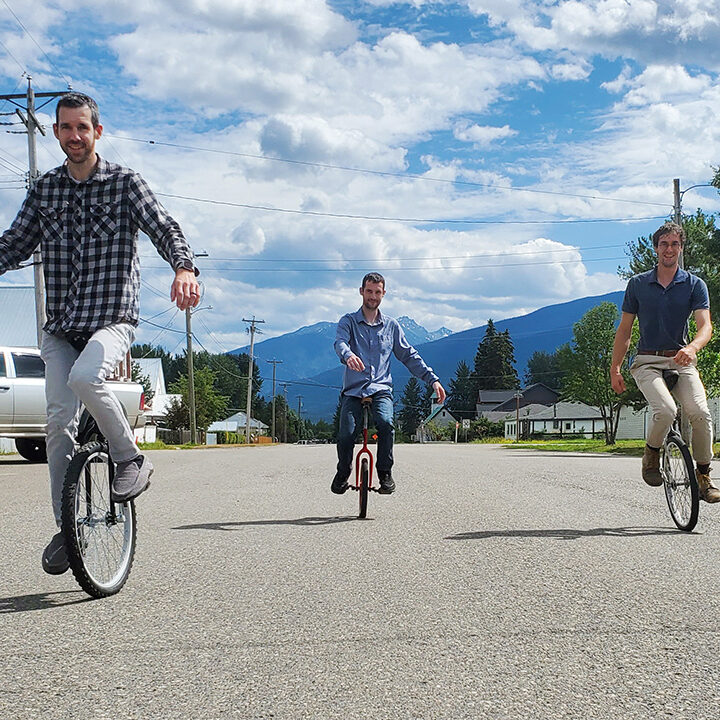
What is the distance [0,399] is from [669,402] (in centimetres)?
1170

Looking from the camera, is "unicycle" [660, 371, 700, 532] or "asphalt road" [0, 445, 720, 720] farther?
"unicycle" [660, 371, 700, 532]

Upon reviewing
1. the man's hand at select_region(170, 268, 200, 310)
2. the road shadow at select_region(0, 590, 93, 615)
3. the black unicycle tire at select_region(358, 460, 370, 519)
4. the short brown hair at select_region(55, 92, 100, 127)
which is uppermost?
the short brown hair at select_region(55, 92, 100, 127)

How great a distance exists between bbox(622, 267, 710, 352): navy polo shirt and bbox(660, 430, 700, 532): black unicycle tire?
696 millimetres

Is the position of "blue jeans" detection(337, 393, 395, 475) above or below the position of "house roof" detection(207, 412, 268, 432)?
above

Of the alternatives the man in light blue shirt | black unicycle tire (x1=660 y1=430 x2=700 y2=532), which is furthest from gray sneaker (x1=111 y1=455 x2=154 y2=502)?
black unicycle tire (x1=660 y1=430 x2=700 y2=532)

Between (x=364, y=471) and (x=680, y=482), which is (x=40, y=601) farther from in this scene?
(x=680, y=482)

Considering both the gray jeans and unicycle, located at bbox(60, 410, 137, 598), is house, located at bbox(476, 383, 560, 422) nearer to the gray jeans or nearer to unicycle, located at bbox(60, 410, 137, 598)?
unicycle, located at bbox(60, 410, 137, 598)

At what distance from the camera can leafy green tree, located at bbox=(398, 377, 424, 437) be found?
16471 centimetres

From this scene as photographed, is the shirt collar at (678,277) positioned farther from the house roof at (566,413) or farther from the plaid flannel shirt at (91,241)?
the house roof at (566,413)

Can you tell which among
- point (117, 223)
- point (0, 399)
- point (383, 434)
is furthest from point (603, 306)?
point (117, 223)

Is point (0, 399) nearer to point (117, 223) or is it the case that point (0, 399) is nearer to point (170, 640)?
point (117, 223)

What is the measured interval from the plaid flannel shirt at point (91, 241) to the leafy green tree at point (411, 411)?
6110 inches

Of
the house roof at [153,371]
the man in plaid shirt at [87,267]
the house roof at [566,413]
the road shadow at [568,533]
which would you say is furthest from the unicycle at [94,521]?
the house roof at [566,413]

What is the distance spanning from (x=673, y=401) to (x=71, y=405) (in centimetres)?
451
